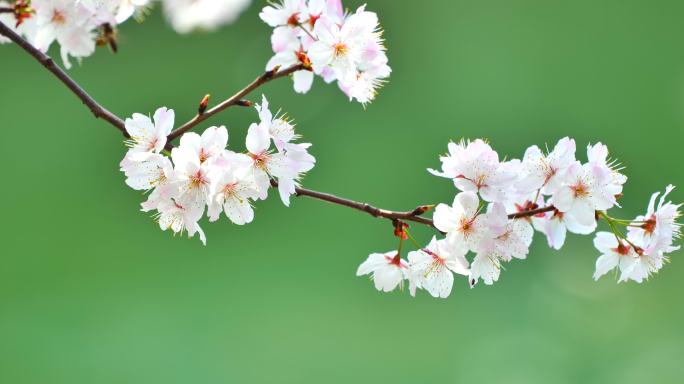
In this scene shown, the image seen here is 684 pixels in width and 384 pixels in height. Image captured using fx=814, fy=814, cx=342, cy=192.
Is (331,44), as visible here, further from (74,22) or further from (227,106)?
(74,22)

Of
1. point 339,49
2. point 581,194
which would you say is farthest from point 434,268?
point 339,49

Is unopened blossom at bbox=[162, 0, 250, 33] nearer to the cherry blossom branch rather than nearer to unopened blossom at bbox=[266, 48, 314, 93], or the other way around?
unopened blossom at bbox=[266, 48, 314, 93]

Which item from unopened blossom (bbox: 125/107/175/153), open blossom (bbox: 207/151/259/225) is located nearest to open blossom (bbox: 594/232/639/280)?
open blossom (bbox: 207/151/259/225)

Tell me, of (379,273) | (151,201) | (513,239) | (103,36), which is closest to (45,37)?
(103,36)

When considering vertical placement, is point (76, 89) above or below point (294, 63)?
below

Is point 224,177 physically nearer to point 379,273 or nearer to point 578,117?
point 379,273

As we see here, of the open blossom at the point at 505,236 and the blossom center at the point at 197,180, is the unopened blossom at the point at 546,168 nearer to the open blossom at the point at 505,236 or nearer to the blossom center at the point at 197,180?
the open blossom at the point at 505,236
